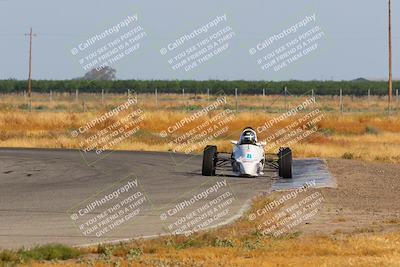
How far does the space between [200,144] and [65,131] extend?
410 inches

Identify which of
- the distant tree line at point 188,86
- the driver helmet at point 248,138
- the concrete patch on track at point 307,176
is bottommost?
the distant tree line at point 188,86

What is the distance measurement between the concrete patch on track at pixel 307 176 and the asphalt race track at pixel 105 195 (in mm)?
538

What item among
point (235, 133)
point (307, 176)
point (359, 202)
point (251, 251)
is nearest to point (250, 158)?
point (307, 176)

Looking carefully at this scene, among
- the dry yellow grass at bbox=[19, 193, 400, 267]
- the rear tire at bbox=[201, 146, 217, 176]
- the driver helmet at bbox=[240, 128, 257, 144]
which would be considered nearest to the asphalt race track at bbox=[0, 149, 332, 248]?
the rear tire at bbox=[201, 146, 217, 176]

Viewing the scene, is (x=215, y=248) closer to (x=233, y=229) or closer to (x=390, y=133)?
(x=233, y=229)

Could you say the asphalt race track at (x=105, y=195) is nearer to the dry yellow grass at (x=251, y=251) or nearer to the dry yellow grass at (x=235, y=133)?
the dry yellow grass at (x=251, y=251)

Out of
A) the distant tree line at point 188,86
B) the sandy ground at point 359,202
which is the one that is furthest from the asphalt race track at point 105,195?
the distant tree line at point 188,86

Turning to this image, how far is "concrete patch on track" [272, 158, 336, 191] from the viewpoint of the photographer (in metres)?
25.9

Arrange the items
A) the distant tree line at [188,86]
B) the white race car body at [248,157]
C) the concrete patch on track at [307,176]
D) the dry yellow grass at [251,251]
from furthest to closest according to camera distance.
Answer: the distant tree line at [188,86], the white race car body at [248,157], the concrete patch on track at [307,176], the dry yellow grass at [251,251]

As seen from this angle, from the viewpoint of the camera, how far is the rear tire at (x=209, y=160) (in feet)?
95.5

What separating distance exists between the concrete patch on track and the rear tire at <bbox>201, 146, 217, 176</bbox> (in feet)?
6.96

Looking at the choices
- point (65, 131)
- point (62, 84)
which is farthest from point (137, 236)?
point (62, 84)

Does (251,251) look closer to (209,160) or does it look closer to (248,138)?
(248,138)

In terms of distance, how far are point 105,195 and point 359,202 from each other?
6.07 metres
